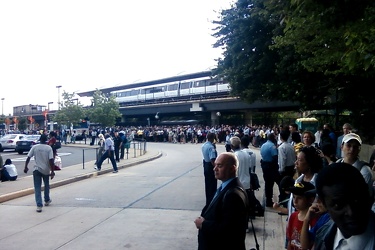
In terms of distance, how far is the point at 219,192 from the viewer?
358cm

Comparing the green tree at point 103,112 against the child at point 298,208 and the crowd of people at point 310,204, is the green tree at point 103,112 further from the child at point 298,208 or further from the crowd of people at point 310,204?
the child at point 298,208

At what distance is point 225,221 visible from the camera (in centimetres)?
333

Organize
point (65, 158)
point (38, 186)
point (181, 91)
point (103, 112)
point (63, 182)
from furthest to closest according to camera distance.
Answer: point (181, 91)
point (103, 112)
point (65, 158)
point (63, 182)
point (38, 186)

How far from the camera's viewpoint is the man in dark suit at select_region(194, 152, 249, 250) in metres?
3.34

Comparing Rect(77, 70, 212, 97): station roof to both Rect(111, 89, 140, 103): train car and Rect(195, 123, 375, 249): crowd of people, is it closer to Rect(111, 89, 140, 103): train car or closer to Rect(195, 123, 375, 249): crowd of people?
Rect(111, 89, 140, 103): train car

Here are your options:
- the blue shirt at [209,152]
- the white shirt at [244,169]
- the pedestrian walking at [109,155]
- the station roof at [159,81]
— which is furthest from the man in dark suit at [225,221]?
the station roof at [159,81]

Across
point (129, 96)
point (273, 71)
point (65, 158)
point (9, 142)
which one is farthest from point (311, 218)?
point (129, 96)

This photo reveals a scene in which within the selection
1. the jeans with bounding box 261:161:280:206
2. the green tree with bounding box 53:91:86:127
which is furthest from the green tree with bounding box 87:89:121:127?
the jeans with bounding box 261:161:280:206

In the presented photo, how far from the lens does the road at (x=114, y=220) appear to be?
259 inches

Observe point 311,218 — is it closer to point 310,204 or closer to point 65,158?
point 310,204

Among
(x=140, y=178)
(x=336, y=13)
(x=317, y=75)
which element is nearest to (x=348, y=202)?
(x=336, y=13)

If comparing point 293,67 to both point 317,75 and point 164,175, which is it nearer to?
point 317,75

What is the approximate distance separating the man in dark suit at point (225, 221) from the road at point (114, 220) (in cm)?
308

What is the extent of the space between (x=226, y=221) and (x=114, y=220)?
5327 mm
